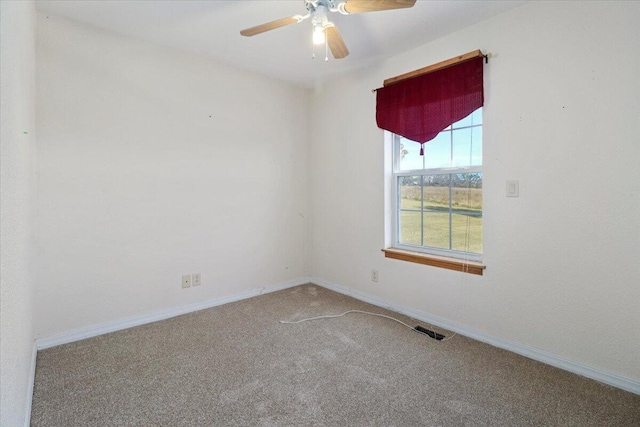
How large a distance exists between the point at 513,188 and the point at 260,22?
87.5 inches

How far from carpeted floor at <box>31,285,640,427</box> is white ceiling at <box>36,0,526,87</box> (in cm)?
239

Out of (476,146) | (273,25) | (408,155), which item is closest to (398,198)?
(408,155)

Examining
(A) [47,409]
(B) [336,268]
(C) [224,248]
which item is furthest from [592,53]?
(A) [47,409]

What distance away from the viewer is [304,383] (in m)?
1.84

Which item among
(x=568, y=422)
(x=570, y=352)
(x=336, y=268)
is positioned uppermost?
(x=336, y=268)

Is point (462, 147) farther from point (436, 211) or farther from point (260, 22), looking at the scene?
point (260, 22)

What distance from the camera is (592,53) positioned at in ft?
6.12

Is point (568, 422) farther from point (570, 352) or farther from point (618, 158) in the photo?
point (618, 158)

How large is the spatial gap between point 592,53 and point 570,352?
6.10 feet

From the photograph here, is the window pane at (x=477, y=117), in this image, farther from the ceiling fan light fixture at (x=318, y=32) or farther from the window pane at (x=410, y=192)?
the ceiling fan light fixture at (x=318, y=32)

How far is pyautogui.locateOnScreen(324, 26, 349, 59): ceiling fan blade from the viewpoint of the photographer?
1.88 metres

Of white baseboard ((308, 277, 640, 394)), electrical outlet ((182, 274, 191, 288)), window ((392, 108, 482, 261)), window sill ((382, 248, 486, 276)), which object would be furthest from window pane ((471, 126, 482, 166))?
electrical outlet ((182, 274, 191, 288))

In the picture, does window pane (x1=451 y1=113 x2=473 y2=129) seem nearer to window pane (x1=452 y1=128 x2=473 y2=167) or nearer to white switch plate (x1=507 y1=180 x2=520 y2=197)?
window pane (x1=452 y1=128 x2=473 y2=167)

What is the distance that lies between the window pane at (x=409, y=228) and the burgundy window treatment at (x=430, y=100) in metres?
0.61
